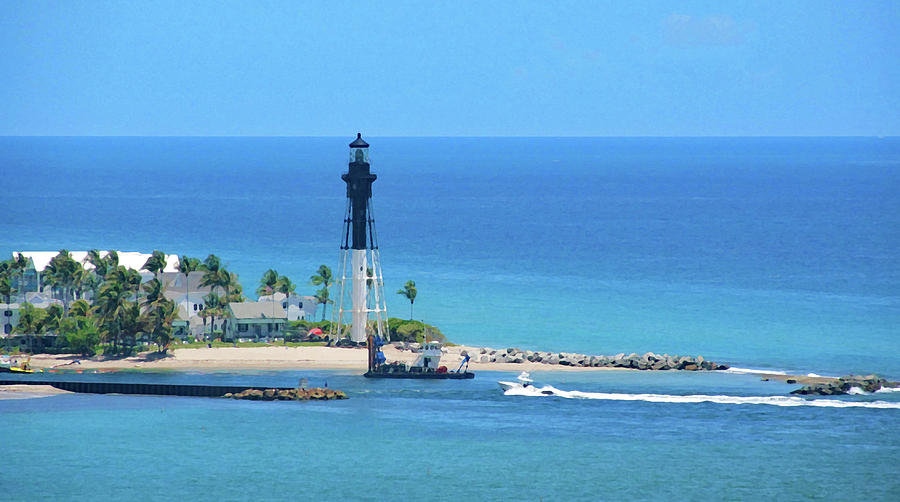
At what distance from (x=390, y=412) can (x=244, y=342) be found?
26114 millimetres

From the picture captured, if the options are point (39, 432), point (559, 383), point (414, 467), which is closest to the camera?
point (414, 467)

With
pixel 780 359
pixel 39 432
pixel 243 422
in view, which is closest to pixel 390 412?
pixel 243 422

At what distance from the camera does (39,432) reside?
80.3 metres

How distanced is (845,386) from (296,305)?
44228 mm

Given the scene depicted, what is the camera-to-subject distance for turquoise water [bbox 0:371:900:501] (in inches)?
2751

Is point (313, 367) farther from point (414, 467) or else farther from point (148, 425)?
point (414, 467)

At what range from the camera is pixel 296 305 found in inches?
4446

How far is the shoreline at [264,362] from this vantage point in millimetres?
98500

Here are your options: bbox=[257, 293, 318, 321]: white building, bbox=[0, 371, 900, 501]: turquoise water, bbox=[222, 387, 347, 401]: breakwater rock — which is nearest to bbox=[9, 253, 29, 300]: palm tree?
bbox=[257, 293, 318, 321]: white building

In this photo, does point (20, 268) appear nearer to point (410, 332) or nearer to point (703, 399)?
point (410, 332)

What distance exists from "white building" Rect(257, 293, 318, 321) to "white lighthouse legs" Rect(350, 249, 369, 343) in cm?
773

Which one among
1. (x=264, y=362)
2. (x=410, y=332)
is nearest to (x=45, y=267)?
(x=264, y=362)

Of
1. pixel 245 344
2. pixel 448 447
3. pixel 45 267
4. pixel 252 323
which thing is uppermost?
pixel 45 267

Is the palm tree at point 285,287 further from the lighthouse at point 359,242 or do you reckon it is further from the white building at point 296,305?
the lighthouse at point 359,242
